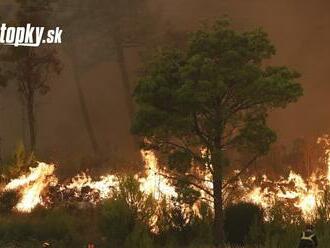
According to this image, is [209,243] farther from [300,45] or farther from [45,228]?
[300,45]

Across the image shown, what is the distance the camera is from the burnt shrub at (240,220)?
16594 millimetres

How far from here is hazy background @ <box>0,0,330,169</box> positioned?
46.8m

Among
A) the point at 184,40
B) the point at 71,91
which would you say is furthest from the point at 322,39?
the point at 71,91

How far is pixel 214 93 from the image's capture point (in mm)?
15008

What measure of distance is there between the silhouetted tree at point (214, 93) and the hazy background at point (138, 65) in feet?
93.0

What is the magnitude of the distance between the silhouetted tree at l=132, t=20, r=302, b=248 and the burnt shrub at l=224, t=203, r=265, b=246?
1235 mm

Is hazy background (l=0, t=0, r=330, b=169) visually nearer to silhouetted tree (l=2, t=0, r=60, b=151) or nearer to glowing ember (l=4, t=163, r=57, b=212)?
silhouetted tree (l=2, t=0, r=60, b=151)

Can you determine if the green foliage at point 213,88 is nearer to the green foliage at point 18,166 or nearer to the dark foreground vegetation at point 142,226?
the dark foreground vegetation at point 142,226

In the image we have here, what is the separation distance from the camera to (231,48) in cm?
1552

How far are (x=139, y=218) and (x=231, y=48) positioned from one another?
17.6ft

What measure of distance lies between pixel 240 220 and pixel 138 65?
30604 mm

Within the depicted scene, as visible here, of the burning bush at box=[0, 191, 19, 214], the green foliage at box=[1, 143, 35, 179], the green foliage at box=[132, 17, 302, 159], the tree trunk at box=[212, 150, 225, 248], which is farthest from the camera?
the green foliage at box=[1, 143, 35, 179]

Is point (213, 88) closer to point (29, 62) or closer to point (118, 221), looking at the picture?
point (118, 221)

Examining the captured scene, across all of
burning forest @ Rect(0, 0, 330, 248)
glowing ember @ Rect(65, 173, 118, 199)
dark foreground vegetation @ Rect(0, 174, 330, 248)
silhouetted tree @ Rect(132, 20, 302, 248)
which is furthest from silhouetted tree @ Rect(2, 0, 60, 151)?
silhouetted tree @ Rect(132, 20, 302, 248)
